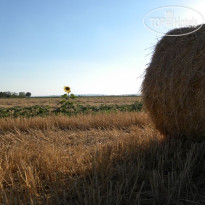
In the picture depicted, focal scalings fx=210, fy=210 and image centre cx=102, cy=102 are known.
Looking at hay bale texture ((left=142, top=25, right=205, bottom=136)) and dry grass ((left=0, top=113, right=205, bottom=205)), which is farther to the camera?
hay bale texture ((left=142, top=25, right=205, bottom=136))

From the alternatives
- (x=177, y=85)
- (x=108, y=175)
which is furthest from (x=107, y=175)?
(x=177, y=85)

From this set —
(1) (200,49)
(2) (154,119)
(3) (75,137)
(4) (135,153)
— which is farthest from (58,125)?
(1) (200,49)

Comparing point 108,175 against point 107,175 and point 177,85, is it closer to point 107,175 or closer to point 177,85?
point 107,175

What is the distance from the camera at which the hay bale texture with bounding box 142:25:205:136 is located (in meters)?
2.86

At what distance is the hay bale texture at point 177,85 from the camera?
2.86 meters

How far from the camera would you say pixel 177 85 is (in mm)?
3021

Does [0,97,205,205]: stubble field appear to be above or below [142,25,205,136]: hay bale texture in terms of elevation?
below

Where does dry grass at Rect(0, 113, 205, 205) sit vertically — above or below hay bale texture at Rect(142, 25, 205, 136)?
below

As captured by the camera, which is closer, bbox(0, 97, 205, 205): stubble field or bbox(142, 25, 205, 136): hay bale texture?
bbox(0, 97, 205, 205): stubble field

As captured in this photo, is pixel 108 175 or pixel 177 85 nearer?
pixel 108 175

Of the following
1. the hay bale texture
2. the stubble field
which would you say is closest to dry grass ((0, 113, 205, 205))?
the stubble field

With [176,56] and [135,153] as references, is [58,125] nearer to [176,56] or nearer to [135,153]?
[135,153]

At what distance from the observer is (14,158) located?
104 inches

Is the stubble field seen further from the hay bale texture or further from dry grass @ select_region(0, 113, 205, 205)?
the hay bale texture
